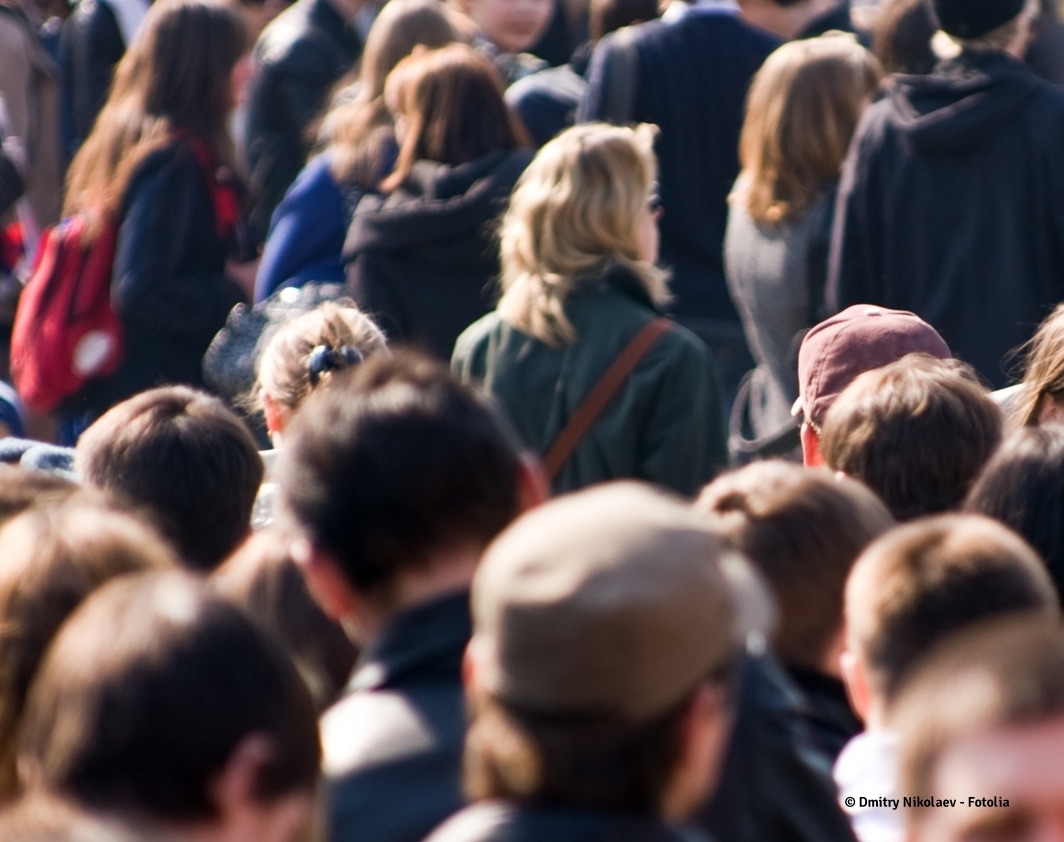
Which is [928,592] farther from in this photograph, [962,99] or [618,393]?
[962,99]

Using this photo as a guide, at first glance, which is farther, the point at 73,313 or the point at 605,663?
the point at 73,313

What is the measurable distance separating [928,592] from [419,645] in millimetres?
643

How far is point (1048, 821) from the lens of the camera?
5.64ft

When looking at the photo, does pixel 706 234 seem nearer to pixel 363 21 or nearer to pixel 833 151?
pixel 833 151

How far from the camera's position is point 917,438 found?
2996 millimetres

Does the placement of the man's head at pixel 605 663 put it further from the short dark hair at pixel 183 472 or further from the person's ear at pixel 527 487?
the short dark hair at pixel 183 472

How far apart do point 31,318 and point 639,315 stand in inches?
87.2

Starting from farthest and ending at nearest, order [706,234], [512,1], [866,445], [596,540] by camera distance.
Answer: [512,1], [706,234], [866,445], [596,540]

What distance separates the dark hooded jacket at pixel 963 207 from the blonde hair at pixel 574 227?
87cm

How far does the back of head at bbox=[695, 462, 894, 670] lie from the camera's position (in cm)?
254

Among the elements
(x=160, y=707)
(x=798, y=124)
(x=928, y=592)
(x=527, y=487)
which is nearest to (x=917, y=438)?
(x=928, y=592)

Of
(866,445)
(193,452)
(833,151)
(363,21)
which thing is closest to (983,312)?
(833,151)

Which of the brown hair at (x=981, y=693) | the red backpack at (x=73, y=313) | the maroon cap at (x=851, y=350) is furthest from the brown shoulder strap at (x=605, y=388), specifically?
the brown hair at (x=981, y=693)

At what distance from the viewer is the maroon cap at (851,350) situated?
11.8 feet
